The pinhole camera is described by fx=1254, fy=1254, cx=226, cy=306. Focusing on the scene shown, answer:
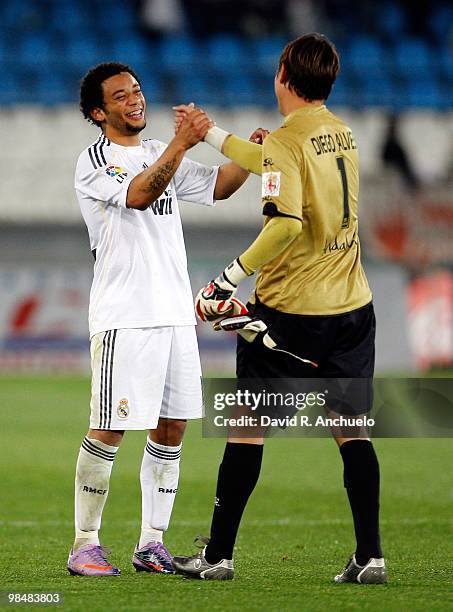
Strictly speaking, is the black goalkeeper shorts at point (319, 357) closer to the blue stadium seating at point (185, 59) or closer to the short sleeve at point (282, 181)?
the short sleeve at point (282, 181)

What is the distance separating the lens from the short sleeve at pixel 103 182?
5.25 meters

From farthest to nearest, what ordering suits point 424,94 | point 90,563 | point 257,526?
point 424,94 → point 257,526 → point 90,563

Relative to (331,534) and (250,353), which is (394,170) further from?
(250,353)

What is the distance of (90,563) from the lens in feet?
17.3

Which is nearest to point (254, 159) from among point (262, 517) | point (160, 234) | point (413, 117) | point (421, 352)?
point (160, 234)

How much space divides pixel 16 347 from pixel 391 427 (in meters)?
13.9

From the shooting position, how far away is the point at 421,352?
753 inches

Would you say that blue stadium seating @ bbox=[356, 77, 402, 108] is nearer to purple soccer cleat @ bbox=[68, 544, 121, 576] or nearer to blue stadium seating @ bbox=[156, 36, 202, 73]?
blue stadium seating @ bbox=[156, 36, 202, 73]

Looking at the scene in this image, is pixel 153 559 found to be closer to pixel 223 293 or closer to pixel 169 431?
pixel 169 431

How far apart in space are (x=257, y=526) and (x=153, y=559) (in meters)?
1.75

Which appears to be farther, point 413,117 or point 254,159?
point 413,117

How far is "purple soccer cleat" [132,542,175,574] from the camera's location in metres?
5.41

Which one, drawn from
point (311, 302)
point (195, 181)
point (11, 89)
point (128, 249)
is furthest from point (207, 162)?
point (311, 302)

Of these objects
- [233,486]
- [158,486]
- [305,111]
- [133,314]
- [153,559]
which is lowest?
[153,559]
